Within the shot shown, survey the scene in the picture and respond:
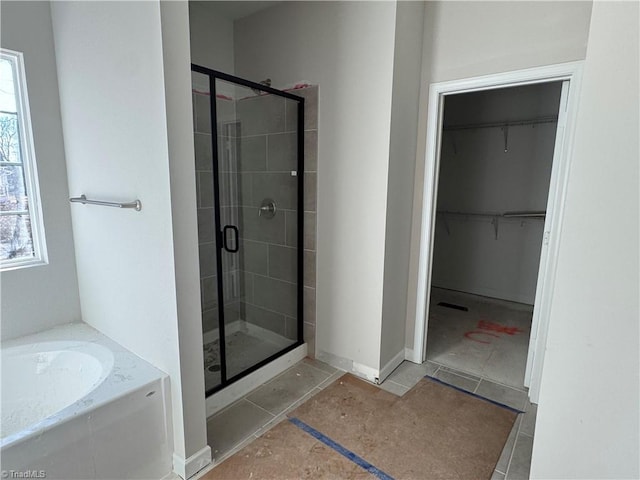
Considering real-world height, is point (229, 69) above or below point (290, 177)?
above

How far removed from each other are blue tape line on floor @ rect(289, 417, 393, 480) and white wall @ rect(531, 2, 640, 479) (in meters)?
0.93

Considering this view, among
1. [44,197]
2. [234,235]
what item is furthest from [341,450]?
[44,197]

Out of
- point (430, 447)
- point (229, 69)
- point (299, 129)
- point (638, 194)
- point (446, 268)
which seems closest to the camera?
point (638, 194)

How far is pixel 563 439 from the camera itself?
1.05 metres

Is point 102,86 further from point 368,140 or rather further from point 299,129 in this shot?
point 368,140

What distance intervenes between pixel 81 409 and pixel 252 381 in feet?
3.65

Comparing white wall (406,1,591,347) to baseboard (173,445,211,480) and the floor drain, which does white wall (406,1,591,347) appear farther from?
baseboard (173,445,211,480)

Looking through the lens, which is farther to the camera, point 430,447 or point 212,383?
point 212,383

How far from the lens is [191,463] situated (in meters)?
1.67

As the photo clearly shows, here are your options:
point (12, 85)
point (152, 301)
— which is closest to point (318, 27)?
point (12, 85)

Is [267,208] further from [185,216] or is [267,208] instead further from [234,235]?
[185,216]

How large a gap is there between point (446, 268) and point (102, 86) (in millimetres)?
4003

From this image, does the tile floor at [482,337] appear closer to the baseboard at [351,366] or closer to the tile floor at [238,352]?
the baseboard at [351,366]

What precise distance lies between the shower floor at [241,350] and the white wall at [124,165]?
56cm
